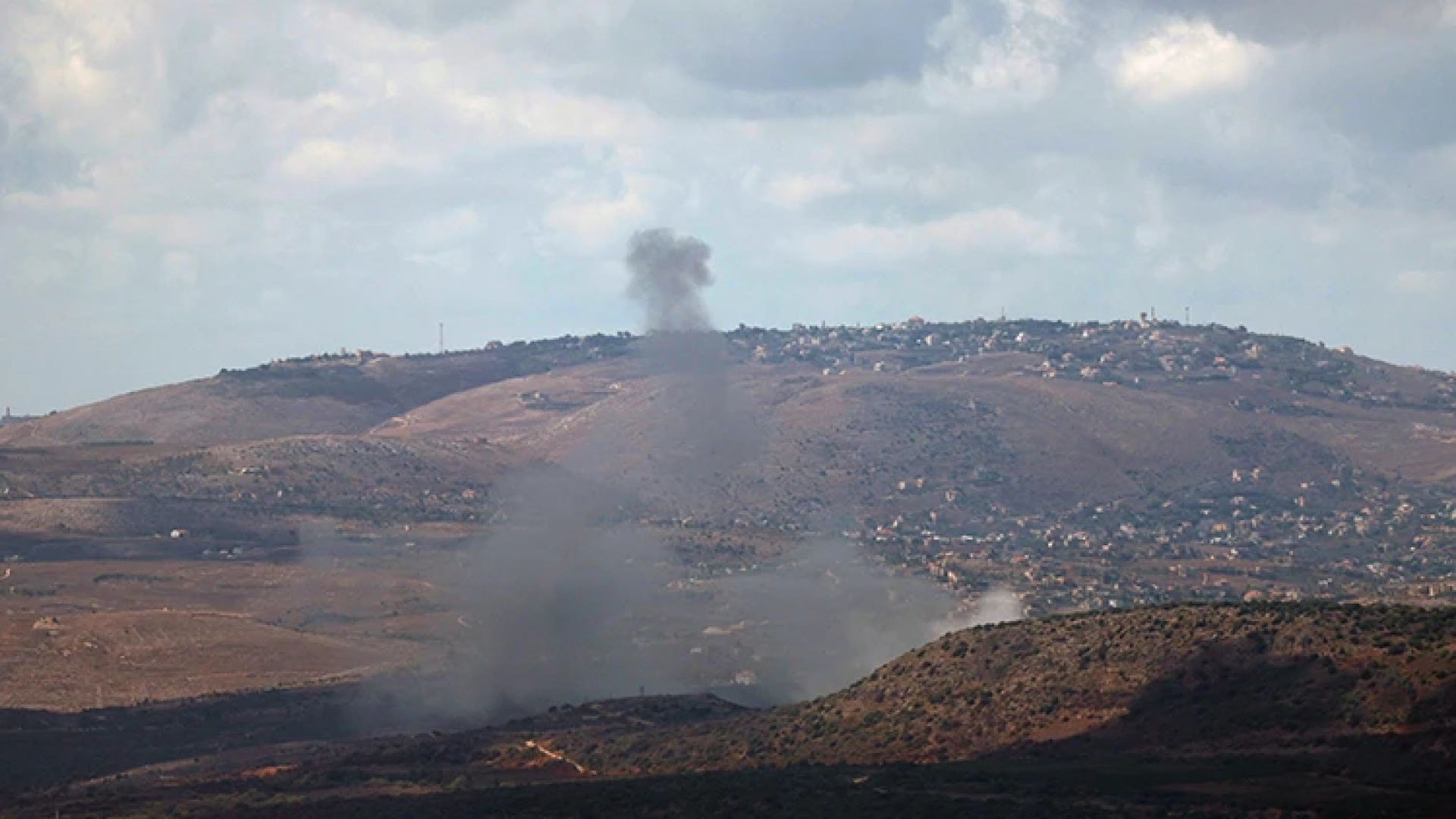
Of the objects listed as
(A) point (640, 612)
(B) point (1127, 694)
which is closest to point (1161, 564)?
(A) point (640, 612)

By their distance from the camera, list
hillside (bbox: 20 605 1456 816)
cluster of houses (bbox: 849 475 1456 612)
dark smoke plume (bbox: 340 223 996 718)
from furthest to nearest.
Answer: cluster of houses (bbox: 849 475 1456 612), dark smoke plume (bbox: 340 223 996 718), hillside (bbox: 20 605 1456 816)

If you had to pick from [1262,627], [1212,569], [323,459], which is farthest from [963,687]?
[323,459]

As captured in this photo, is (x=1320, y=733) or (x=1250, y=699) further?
(x=1250, y=699)

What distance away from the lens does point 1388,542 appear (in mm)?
195875

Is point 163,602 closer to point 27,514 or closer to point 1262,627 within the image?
point 27,514

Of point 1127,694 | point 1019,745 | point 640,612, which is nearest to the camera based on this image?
point 1019,745

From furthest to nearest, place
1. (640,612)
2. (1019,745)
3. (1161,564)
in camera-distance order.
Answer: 1. (1161,564)
2. (640,612)
3. (1019,745)

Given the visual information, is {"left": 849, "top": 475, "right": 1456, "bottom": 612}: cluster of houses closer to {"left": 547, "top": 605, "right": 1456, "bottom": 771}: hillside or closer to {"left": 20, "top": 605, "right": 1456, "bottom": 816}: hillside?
→ {"left": 547, "top": 605, "right": 1456, "bottom": 771}: hillside

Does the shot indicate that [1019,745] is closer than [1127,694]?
Yes

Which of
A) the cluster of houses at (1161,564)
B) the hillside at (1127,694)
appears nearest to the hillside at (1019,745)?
the hillside at (1127,694)

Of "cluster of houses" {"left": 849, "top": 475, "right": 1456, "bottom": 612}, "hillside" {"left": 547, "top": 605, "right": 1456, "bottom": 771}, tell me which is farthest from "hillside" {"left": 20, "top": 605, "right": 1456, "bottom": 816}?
"cluster of houses" {"left": 849, "top": 475, "right": 1456, "bottom": 612}

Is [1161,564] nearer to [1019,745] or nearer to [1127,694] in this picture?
[1127,694]

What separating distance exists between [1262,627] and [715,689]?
50.6 metres

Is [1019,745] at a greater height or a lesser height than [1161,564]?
lesser
